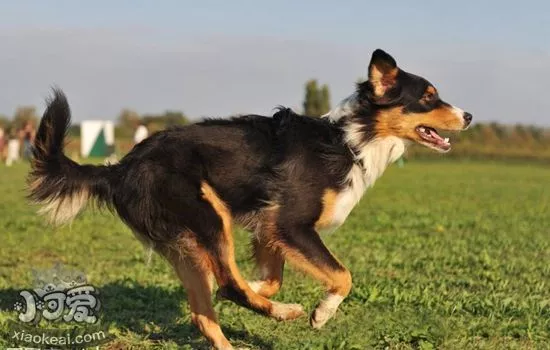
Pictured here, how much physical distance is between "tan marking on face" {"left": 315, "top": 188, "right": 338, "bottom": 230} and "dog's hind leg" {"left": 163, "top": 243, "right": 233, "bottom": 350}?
86 cm

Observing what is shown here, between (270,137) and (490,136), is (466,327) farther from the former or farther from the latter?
→ (490,136)

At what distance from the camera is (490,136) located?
53.3 metres

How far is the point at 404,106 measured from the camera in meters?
5.68

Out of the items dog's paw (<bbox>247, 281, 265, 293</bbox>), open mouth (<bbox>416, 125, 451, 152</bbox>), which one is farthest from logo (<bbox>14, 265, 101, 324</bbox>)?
open mouth (<bbox>416, 125, 451, 152</bbox>)

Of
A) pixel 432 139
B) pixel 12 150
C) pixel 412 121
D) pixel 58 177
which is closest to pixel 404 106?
pixel 412 121

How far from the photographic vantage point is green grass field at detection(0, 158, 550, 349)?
5.31 metres

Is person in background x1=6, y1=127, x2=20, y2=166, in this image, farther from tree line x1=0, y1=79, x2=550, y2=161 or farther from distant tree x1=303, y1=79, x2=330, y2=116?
distant tree x1=303, y1=79, x2=330, y2=116

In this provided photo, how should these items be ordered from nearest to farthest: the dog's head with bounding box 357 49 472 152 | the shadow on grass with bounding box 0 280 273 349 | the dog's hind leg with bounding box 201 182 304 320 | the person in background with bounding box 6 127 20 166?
the dog's hind leg with bounding box 201 182 304 320
the shadow on grass with bounding box 0 280 273 349
the dog's head with bounding box 357 49 472 152
the person in background with bounding box 6 127 20 166

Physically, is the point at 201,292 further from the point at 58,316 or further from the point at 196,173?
the point at 58,316

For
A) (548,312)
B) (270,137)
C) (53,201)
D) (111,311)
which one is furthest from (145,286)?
(548,312)

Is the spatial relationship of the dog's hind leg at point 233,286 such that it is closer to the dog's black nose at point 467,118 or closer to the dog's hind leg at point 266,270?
the dog's hind leg at point 266,270

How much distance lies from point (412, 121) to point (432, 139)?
0.24 m

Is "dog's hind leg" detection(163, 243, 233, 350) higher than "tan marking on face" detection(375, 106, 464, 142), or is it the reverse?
"tan marking on face" detection(375, 106, 464, 142)

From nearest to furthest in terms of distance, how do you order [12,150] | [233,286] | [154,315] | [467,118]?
[233,286]
[467,118]
[154,315]
[12,150]
